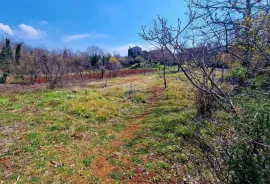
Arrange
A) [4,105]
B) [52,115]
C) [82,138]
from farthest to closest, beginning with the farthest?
[4,105] < [52,115] < [82,138]

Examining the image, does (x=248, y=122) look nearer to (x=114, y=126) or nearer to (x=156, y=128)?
(x=156, y=128)

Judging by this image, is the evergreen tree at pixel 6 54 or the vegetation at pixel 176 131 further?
the evergreen tree at pixel 6 54

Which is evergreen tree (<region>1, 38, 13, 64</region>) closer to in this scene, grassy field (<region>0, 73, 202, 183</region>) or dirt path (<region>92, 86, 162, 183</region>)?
grassy field (<region>0, 73, 202, 183</region>)

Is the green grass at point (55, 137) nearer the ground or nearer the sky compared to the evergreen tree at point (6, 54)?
nearer the ground

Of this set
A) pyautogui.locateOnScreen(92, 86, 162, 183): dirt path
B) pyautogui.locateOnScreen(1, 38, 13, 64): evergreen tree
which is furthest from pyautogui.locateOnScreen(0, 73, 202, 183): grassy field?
pyautogui.locateOnScreen(1, 38, 13, 64): evergreen tree

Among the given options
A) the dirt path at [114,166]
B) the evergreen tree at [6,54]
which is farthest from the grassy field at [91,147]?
the evergreen tree at [6,54]

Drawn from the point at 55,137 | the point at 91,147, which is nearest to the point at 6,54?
the point at 55,137

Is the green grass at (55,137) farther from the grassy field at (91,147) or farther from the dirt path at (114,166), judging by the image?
the dirt path at (114,166)

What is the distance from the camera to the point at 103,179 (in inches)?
122

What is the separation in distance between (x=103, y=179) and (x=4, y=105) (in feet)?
24.4

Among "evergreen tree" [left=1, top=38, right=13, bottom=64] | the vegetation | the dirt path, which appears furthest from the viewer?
"evergreen tree" [left=1, top=38, right=13, bottom=64]

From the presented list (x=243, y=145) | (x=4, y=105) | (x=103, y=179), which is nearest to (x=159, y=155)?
(x=103, y=179)

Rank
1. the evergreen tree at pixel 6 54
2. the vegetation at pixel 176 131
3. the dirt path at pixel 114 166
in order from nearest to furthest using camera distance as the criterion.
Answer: the vegetation at pixel 176 131, the dirt path at pixel 114 166, the evergreen tree at pixel 6 54

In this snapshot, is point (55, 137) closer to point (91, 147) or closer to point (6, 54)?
point (91, 147)
